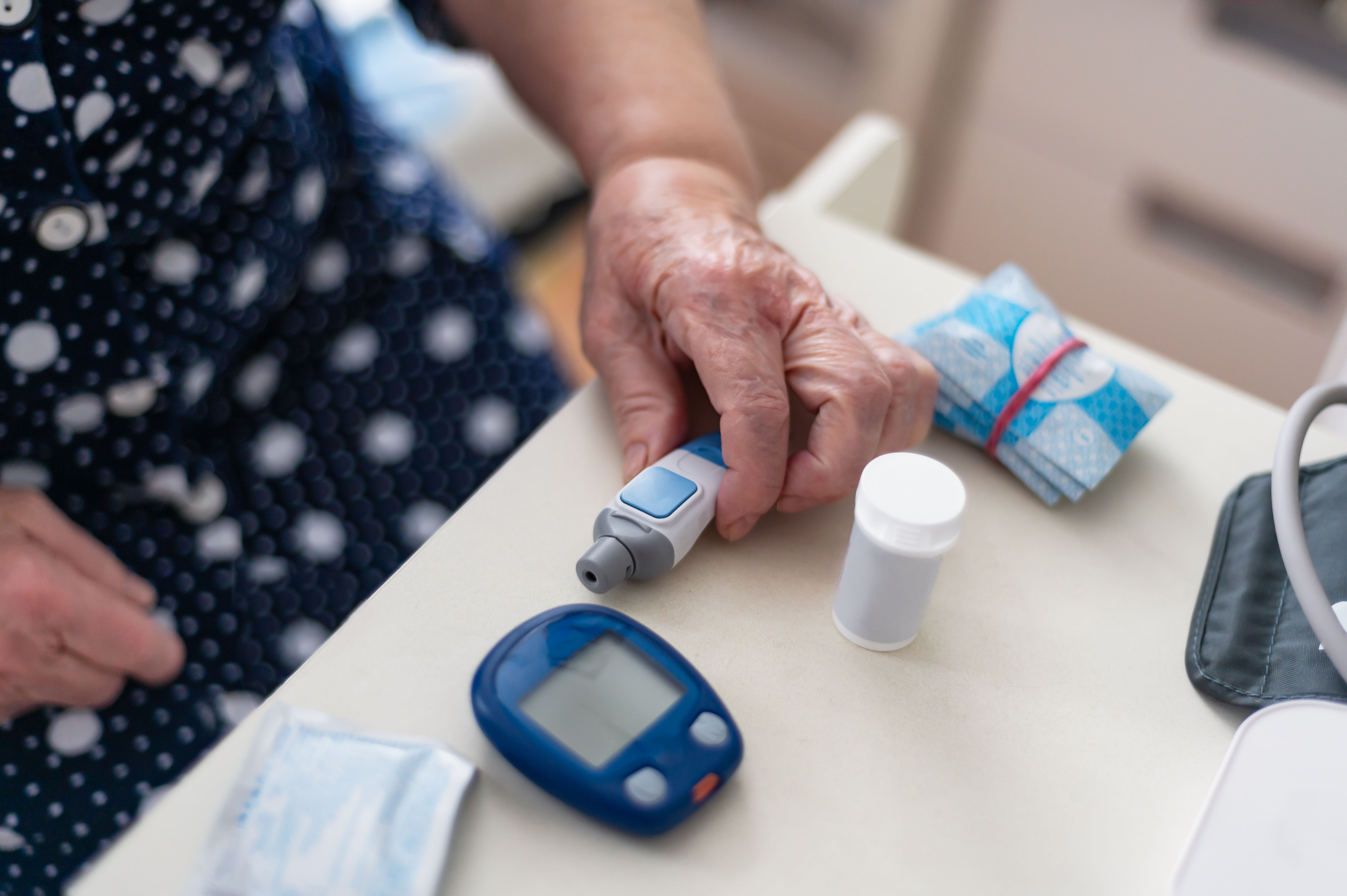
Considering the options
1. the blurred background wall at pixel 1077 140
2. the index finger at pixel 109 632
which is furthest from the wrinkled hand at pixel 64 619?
the blurred background wall at pixel 1077 140

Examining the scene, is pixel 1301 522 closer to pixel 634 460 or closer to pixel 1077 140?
pixel 634 460

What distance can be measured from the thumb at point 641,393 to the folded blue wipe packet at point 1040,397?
141mm

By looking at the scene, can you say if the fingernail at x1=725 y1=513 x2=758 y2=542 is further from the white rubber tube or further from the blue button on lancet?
the white rubber tube

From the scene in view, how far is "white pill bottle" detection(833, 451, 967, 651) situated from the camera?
1.35 feet

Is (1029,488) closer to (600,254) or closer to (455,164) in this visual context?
(600,254)

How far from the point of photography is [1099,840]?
1.34 feet

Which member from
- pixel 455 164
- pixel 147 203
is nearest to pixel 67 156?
pixel 147 203

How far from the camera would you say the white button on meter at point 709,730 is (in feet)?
1.29

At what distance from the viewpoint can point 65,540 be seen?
0.54 m

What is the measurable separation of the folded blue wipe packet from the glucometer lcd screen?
23cm

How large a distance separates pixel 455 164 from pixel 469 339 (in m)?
0.80

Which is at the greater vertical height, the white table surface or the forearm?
the forearm

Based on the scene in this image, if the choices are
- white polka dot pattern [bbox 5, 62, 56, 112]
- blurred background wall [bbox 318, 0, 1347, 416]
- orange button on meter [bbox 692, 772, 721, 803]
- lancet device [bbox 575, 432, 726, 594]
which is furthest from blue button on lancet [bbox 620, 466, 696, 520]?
blurred background wall [bbox 318, 0, 1347, 416]

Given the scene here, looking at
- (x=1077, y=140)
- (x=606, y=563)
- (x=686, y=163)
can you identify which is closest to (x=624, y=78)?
(x=686, y=163)
